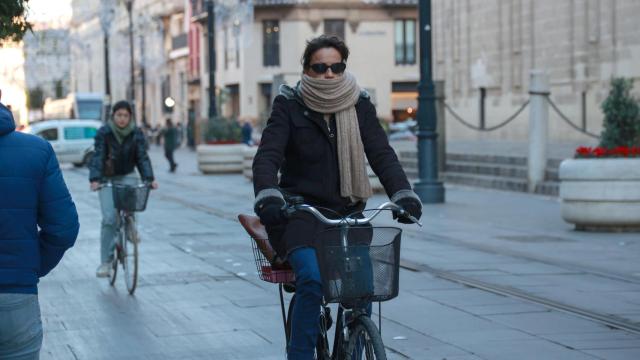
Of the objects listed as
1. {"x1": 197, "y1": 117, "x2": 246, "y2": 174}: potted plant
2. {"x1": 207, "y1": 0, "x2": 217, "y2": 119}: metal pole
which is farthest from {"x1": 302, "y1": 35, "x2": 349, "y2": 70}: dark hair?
{"x1": 207, "y1": 0, "x2": 217, "y2": 119}: metal pole

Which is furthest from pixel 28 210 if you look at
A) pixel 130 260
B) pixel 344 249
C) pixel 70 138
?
pixel 70 138

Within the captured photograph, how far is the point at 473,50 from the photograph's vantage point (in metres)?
39.5

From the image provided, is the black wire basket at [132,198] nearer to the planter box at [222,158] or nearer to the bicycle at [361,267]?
the bicycle at [361,267]

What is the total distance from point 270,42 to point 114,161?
56.1m

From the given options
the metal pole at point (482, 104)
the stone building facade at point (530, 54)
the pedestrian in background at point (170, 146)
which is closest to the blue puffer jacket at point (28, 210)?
the stone building facade at point (530, 54)

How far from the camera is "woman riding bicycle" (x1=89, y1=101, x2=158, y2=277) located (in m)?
12.0

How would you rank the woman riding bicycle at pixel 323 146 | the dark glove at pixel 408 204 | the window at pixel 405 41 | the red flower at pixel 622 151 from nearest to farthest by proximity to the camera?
the dark glove at pixel 408 204 → the woman riding bicycle at pixel 323 146 → the red flower at pixel 622 151 → the window at pixel 405 41

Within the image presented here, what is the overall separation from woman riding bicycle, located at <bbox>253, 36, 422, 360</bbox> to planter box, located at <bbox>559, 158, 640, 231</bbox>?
10570 mm

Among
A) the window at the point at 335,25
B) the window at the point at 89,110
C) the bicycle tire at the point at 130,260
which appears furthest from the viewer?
the window at the point at 89,110

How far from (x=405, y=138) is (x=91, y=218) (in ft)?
121

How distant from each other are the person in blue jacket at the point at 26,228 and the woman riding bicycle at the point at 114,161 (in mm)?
7014

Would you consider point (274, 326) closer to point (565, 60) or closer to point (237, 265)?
point (237, 265)

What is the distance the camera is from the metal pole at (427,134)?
72.0 ft

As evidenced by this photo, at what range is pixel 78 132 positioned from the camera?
1786 inches
